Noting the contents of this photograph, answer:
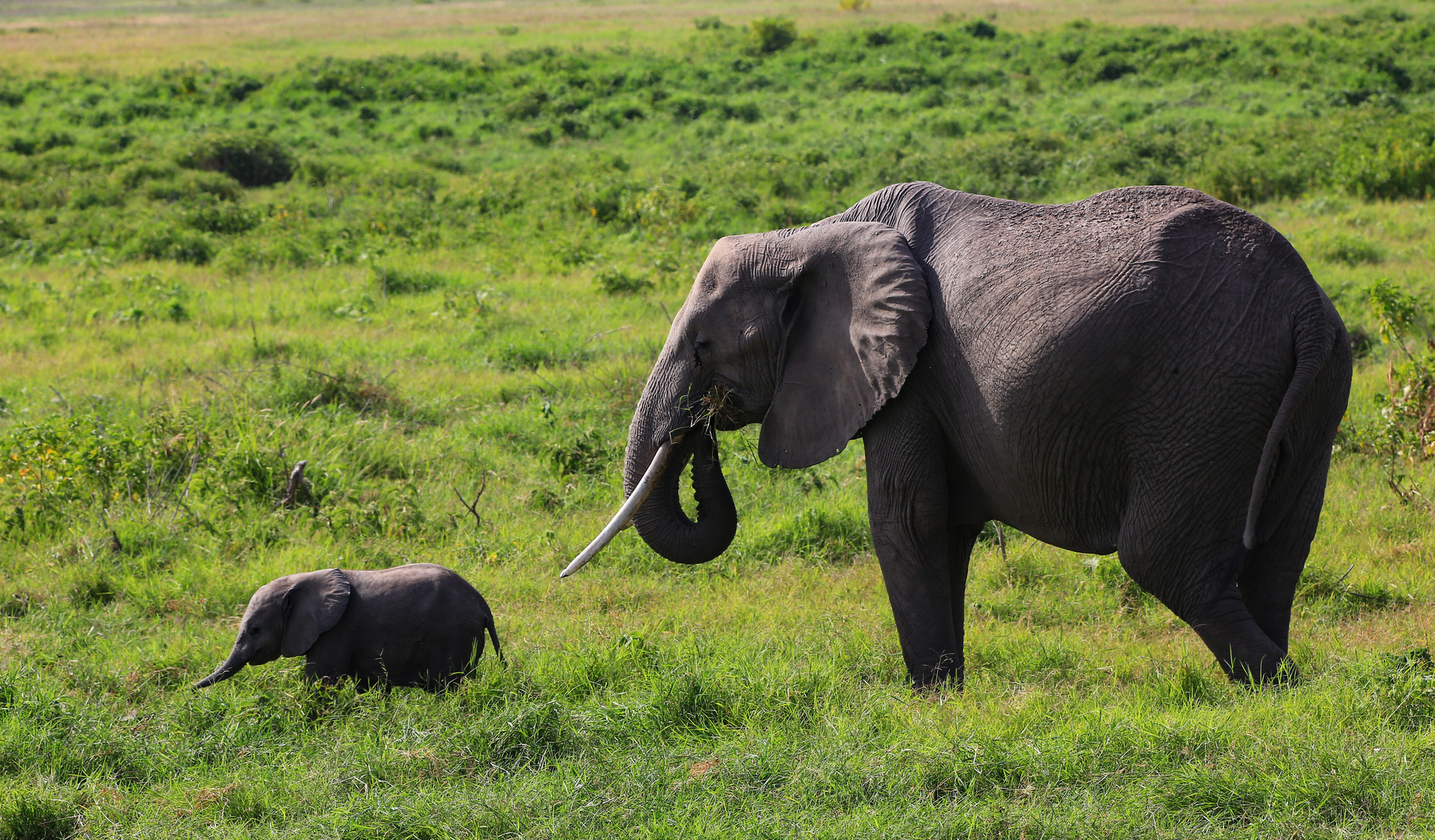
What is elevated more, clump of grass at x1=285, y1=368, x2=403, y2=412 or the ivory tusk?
the ivory tusk

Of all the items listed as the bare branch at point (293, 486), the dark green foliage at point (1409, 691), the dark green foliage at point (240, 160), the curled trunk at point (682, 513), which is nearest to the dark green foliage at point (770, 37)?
the dark green foliage at point (240, 160)

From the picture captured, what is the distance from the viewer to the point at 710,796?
404cm

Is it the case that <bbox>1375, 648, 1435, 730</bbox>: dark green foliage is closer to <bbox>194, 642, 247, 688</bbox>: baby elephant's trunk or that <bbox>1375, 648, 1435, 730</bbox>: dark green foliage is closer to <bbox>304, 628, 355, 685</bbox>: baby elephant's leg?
<bbox>304, 628, 355, 685</bbox>: baby elephant's leg

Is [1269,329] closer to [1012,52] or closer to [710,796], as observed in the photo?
[710,796]

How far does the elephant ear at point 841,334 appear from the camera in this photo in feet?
15.2

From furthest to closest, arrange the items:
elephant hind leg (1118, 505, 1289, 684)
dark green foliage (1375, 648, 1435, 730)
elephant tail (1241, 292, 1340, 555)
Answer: dark green foliage (1375, 648, 1435, 730) → elephant hind leg (1118, 505, 1289, 684) → elephant tail (1241, 292, 1340, 555)

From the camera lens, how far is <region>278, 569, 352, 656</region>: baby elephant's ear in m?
5.11

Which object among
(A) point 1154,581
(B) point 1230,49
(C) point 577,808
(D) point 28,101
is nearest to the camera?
(C) point 577,808

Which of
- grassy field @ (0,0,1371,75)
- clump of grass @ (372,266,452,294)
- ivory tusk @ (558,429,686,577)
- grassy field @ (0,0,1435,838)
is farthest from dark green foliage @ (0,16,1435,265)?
ivory tusk @ (558,429,686,577)

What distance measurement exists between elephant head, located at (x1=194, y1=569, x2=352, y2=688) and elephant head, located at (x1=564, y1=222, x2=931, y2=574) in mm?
1040

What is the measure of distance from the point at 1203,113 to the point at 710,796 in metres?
22.0

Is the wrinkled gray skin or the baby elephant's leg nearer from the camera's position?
the wrinkled gray skin

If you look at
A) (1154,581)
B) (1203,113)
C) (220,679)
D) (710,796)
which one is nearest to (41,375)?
(220,679)

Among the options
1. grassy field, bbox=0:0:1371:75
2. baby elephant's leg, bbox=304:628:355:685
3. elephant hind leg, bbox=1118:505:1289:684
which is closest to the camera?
elephant hind leg, bbox=1118:505:1289:684
